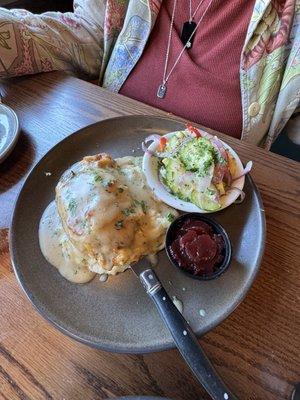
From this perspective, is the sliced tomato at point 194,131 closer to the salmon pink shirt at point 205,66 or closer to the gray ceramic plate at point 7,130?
the salmon pink shirt at point 205,66

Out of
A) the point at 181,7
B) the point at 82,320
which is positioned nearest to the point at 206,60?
the point at 181,7

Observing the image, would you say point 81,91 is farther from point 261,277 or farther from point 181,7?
point 261,277

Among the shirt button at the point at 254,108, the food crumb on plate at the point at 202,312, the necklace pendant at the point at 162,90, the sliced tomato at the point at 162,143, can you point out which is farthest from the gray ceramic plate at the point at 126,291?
the necklace pendant at the point at 162,90

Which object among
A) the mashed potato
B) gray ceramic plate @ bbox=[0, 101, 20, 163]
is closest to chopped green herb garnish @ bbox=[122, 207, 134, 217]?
the mashed potato

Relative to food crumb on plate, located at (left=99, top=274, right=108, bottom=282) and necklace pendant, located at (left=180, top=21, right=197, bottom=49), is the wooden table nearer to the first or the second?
food crumb on plate, located at (left=99, top=274, right=108, bottom=282)

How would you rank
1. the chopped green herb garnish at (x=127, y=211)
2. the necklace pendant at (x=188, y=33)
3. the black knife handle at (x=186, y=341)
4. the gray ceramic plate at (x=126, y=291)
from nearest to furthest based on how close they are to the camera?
the black knife handle at (x=186, y=341) < the gray ceramic plate at (x=126, y=291) < the chopped green herb garnish at (x=127, y=211) < the necklace pendant at (x=188, y=33)

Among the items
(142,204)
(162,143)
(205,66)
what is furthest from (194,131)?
(205,66)

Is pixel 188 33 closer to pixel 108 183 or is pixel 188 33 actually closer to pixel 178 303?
pixel 108 183
